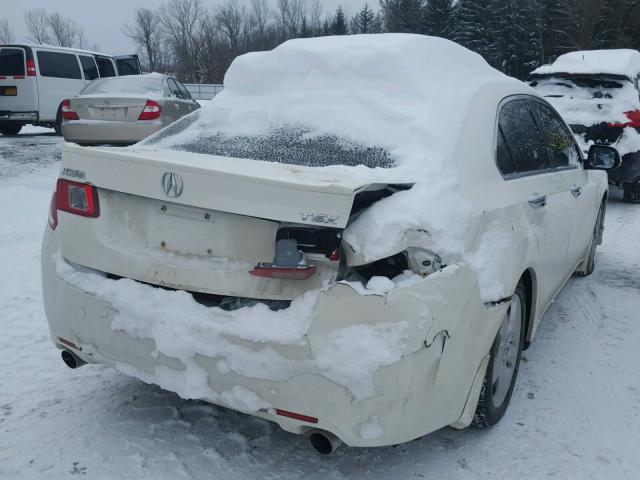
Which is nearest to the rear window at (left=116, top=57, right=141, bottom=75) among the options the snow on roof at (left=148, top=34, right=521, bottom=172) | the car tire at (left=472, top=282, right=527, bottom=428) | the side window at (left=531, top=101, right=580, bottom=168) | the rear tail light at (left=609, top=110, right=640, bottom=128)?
the rear tail light at (left=609, top=110, right=640, bottom=128)

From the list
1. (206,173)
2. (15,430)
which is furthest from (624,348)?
(15,430)

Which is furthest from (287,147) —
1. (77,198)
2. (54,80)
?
(54,80)

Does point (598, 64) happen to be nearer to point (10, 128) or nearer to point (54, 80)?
point (54, 80)

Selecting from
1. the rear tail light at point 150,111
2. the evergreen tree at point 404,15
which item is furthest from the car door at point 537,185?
the evergreen tree at point 404,15

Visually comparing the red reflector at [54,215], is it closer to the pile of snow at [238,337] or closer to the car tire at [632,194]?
the pile of snow at [238,337]

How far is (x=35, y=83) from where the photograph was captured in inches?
507

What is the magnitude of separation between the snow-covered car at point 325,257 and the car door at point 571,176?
71 cm

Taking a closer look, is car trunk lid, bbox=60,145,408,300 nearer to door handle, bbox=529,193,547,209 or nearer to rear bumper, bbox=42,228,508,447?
rear bumper, bbox=42,228,508,447

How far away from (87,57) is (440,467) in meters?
14.6

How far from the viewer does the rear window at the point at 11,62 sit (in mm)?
12750

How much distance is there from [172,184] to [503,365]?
1756 mm

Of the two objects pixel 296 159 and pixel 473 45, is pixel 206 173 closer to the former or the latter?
pixel 296 159

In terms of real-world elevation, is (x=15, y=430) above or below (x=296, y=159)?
below

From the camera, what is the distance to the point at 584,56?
9.76m
